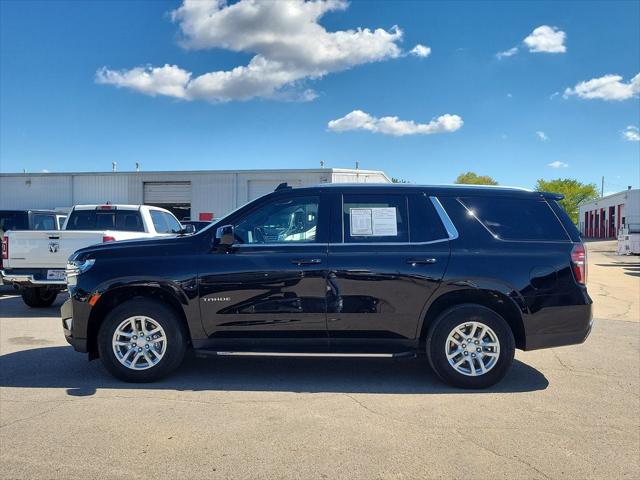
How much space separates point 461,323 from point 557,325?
0.94 m

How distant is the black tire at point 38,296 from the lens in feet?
31.9

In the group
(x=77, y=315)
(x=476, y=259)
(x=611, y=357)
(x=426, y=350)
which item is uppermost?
(x=476, y=259)

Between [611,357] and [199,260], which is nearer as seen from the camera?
[199,260]

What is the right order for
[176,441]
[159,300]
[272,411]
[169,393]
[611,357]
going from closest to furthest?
[176,441] → [272,411] → [169,393] → [159,300] → [611,357]

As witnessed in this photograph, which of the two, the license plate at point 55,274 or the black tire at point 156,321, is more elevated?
the license plate at point 55,274

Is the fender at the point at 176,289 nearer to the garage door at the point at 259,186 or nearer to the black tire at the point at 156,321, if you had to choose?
the black tire at the point at 156,321

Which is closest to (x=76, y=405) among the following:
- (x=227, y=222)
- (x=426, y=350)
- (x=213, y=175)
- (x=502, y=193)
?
(x=227, y=222)

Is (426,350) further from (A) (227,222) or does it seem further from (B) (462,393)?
(A) (227,222)

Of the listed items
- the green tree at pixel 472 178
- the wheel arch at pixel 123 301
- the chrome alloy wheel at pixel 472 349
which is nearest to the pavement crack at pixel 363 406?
the chrome alloy wheel at pixel 472 349

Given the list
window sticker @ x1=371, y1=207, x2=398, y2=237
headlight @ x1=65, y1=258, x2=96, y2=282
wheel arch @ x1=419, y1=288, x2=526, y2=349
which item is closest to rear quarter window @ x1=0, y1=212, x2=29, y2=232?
headlight @ x1=65, y1=258, x2=96, y2=282

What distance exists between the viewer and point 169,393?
4703 millimetres

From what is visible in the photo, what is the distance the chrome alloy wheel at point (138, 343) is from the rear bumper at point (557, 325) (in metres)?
3.53

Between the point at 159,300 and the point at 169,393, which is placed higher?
the point at 159,300

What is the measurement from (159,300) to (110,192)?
84.4 ft
